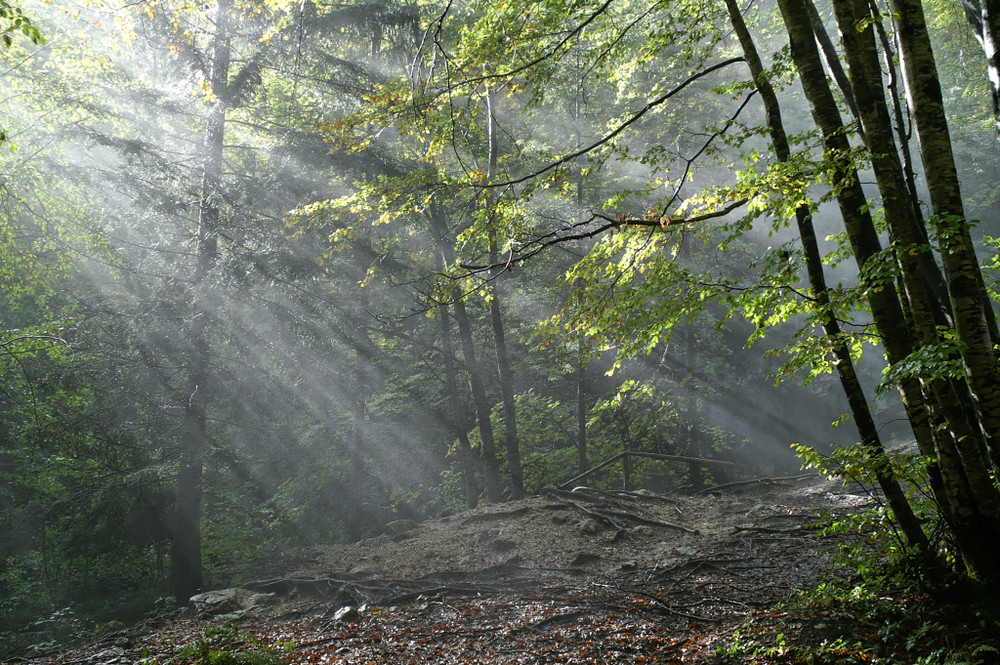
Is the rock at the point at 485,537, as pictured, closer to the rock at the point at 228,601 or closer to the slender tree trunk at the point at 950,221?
the rock at the point at 228,601

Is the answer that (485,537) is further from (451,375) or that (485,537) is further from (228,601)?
(451,375)

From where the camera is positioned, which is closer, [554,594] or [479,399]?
[554,594]

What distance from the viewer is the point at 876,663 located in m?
3.72

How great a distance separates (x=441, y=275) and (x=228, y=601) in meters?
7.05

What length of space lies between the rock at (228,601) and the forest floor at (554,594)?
0.09 metres

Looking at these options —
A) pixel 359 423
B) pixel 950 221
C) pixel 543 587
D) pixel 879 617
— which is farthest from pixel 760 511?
pixel 359 423

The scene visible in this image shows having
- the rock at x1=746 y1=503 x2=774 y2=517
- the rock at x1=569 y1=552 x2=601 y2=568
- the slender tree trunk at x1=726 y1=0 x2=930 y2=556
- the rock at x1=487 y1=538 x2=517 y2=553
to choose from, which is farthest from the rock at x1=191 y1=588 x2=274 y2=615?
the slender tree trunk at x1=726 y1=0 x2=930 y2=556

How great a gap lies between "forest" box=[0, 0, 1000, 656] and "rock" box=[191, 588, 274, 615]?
9.02 feet

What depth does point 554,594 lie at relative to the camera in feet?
24.6

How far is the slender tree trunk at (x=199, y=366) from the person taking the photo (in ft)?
37.7

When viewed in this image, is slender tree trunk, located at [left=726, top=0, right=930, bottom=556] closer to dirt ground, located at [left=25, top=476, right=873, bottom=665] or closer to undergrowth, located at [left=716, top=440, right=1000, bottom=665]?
undergrowth, located at [left=716, top=440, right=1000, bottom=665]

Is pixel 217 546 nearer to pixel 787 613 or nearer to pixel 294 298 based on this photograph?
pixel 294 298

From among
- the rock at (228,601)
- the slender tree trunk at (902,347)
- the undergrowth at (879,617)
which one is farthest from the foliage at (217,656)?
the slender tree trunk at (902,347)

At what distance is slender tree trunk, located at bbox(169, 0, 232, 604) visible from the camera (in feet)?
37.7
